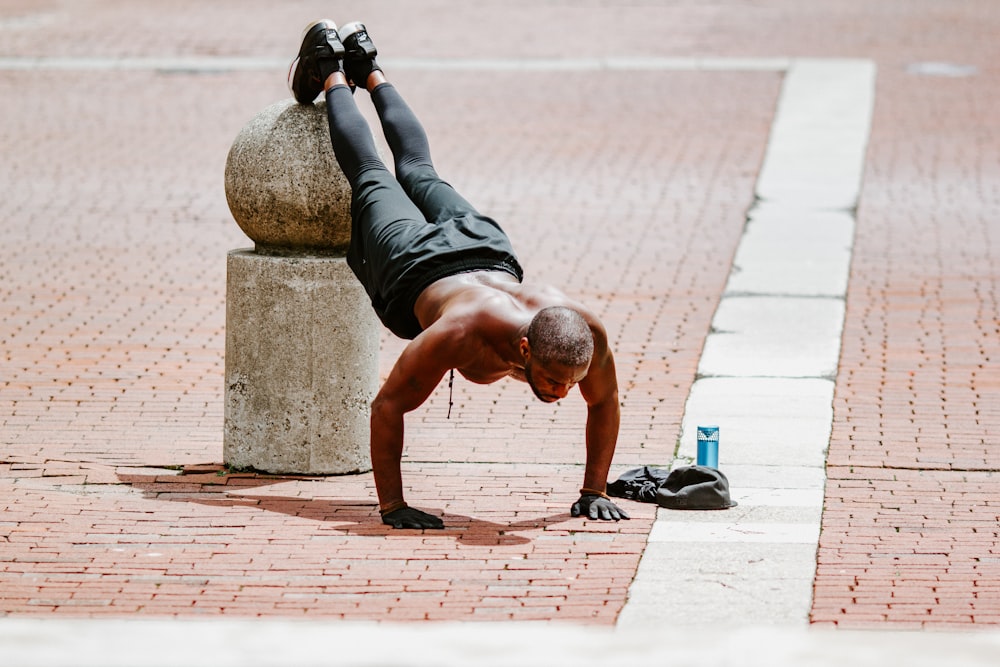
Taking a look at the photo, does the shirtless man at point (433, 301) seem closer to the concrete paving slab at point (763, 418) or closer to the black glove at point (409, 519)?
the black glove at point (409, 519)

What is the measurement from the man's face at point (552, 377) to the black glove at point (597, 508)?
83 cm

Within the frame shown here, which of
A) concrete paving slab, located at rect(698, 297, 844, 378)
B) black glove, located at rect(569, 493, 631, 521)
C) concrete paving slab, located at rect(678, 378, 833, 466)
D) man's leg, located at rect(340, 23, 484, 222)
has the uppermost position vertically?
man's leg, located at rect(340, 23, 484, 222)

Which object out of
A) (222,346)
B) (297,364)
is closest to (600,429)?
(297,364)

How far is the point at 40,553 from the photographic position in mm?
6105

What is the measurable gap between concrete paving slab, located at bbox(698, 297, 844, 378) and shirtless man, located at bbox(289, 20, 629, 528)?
Result: 8.47 ft

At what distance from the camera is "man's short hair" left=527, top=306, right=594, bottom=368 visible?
5801 millimetres

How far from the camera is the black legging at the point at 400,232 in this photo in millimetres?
6719

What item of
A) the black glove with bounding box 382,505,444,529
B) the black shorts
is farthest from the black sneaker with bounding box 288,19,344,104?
the black glove with bounding box 382,505,444,529

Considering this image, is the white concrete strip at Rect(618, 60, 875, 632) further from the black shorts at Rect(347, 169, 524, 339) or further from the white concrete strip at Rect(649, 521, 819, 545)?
the black shorts at Rect(347, 169, 524, 339)

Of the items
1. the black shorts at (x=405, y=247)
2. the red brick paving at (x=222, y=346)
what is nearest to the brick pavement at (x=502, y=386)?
the red brick paving at (x=222, y=346)

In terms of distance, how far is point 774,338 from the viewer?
9.91 m


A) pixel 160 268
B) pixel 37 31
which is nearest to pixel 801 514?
pixel 160 268

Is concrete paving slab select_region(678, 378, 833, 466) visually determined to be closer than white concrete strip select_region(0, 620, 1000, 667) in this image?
No

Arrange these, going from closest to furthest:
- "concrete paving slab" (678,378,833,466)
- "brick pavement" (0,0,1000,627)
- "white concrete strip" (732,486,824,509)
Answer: "brick pavement" (0,0,1000,627)
"white concrete strip" (732,486,824,509)
"concrete paving slab" (678,378,833,466)
